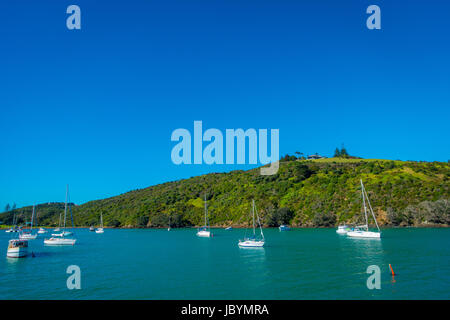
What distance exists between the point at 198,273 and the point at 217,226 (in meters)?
109

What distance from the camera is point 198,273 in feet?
124

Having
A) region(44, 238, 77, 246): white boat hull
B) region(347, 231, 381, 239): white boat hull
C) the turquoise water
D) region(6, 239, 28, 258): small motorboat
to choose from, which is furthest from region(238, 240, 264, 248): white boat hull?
region(44, 238, 77, 246): white boat hull

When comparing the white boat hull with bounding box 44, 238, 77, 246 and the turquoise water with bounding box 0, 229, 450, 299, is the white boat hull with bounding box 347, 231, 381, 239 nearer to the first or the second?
the turquoise water with bounding box 0, 229, 450, 299

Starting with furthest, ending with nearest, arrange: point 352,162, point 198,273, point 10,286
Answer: point 352,162 → point 198,273 → point 10,286

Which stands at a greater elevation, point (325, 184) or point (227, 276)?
point (325, 184)

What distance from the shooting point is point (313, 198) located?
446 ft

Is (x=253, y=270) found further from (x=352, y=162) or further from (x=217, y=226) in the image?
(x=352, y=162)

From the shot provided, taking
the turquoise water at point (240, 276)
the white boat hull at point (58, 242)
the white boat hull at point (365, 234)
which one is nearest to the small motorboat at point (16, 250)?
the turquoise water at point (240, 276)

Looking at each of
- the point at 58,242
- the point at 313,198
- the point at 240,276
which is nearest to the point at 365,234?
the point at 240,276

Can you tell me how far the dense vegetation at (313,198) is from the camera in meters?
113

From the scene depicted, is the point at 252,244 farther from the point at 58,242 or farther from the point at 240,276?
the point at 58,242

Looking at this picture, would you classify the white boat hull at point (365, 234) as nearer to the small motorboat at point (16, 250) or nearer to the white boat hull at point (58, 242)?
the white boat hull at point (58, 242)

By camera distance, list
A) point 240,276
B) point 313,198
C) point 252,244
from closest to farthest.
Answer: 1. point 240,276
2. point 252,244
3. point 313,198
